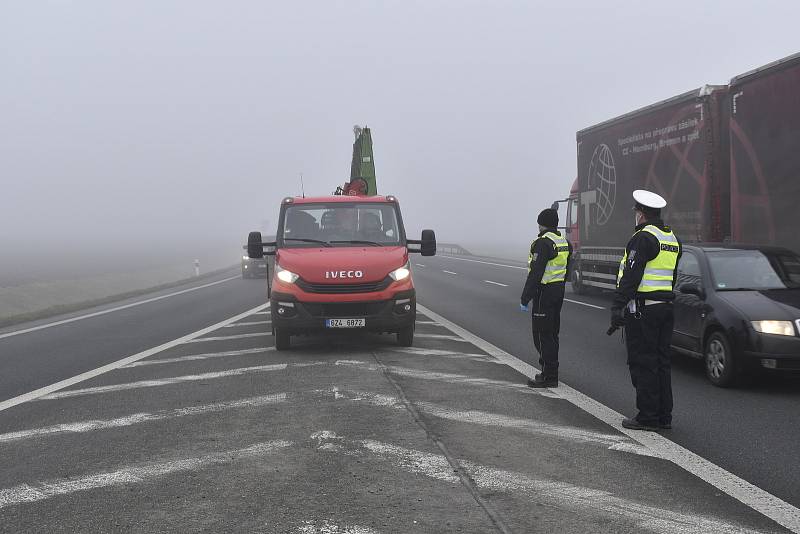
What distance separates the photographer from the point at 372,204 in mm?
10492

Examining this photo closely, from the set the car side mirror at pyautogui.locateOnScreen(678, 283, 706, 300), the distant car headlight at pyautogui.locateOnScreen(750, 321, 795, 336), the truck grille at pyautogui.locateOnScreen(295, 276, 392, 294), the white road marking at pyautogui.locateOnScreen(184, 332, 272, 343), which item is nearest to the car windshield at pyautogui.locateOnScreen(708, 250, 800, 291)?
the car side mirror at pyautogui.locateOnScreen(678, 283, 706, 300)

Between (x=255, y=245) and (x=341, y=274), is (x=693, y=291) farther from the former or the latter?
(x=255, y=245)

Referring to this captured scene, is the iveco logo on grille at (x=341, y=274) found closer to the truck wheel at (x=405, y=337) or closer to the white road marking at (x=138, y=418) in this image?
the truck wheel at (x=405, y=337)

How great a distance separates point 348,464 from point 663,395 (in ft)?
8.50

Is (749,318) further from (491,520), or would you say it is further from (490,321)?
(490,321)

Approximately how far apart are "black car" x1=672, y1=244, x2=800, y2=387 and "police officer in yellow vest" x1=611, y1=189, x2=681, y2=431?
175cm

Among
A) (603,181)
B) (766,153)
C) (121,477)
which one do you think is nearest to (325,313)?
(121,477)

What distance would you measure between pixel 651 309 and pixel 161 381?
5027mm

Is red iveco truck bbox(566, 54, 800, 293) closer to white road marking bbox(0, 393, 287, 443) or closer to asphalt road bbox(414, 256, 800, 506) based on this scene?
asphalt road bbox(414, 256, 800, 506)

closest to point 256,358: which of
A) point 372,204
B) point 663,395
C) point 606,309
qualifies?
point 372,204

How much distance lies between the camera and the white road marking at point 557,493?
3.81 m

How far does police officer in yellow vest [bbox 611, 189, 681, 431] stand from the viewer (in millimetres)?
5703

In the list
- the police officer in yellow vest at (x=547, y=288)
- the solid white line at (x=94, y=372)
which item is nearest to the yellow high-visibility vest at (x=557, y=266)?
the police officer in yellow vest at (x=547, y=288)

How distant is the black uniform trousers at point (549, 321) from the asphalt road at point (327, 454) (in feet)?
0.94
